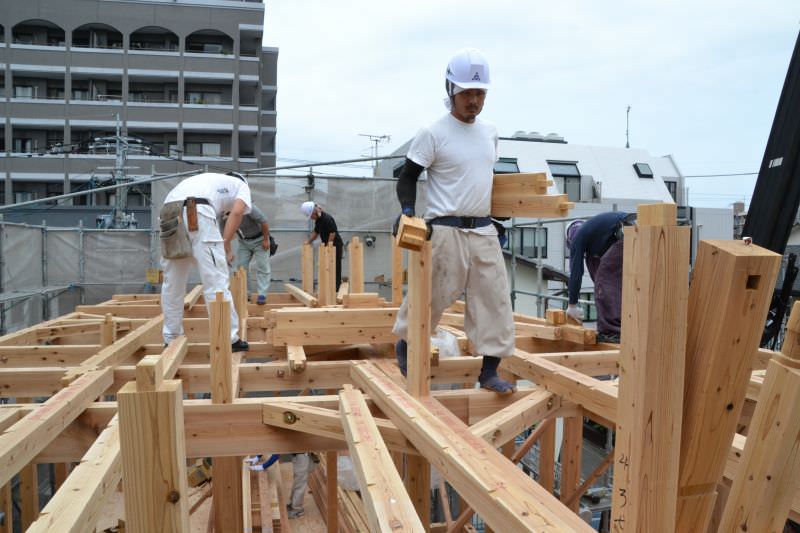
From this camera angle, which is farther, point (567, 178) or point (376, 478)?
point (567, 178)

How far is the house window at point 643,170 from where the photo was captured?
2117 cm

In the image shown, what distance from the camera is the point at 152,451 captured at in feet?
4.25

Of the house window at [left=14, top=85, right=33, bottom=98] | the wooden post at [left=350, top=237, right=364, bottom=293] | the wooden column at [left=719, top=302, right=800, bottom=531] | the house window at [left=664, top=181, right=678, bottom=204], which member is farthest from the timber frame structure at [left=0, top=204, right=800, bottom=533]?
the house window at [left=14, top=85, right=33, bottom=98]

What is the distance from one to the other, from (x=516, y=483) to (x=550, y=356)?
6.34 ft

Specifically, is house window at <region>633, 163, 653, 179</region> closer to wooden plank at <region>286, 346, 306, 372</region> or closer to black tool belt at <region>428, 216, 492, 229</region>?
wooden plank at <region>286, 346, 306, 372</region>

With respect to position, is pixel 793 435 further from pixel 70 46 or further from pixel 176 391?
pixel 70 46

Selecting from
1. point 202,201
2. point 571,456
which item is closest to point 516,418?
point 571,456

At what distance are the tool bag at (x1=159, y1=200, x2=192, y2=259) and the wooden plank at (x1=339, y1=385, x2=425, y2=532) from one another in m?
2.00

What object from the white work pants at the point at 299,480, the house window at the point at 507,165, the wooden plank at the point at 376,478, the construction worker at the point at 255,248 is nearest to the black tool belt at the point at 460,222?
the wooden plank at the point at 376,478

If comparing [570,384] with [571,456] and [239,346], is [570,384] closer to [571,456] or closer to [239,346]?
[571,456]

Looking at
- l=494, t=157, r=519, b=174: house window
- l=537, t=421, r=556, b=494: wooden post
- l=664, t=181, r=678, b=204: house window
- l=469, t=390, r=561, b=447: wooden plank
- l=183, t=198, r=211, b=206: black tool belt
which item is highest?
l=494, t=157, r=519, b=174: house window

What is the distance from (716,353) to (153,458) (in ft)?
3.85

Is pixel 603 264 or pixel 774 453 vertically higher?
pixel 603 264

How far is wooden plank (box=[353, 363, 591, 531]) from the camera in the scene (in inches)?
60.4
